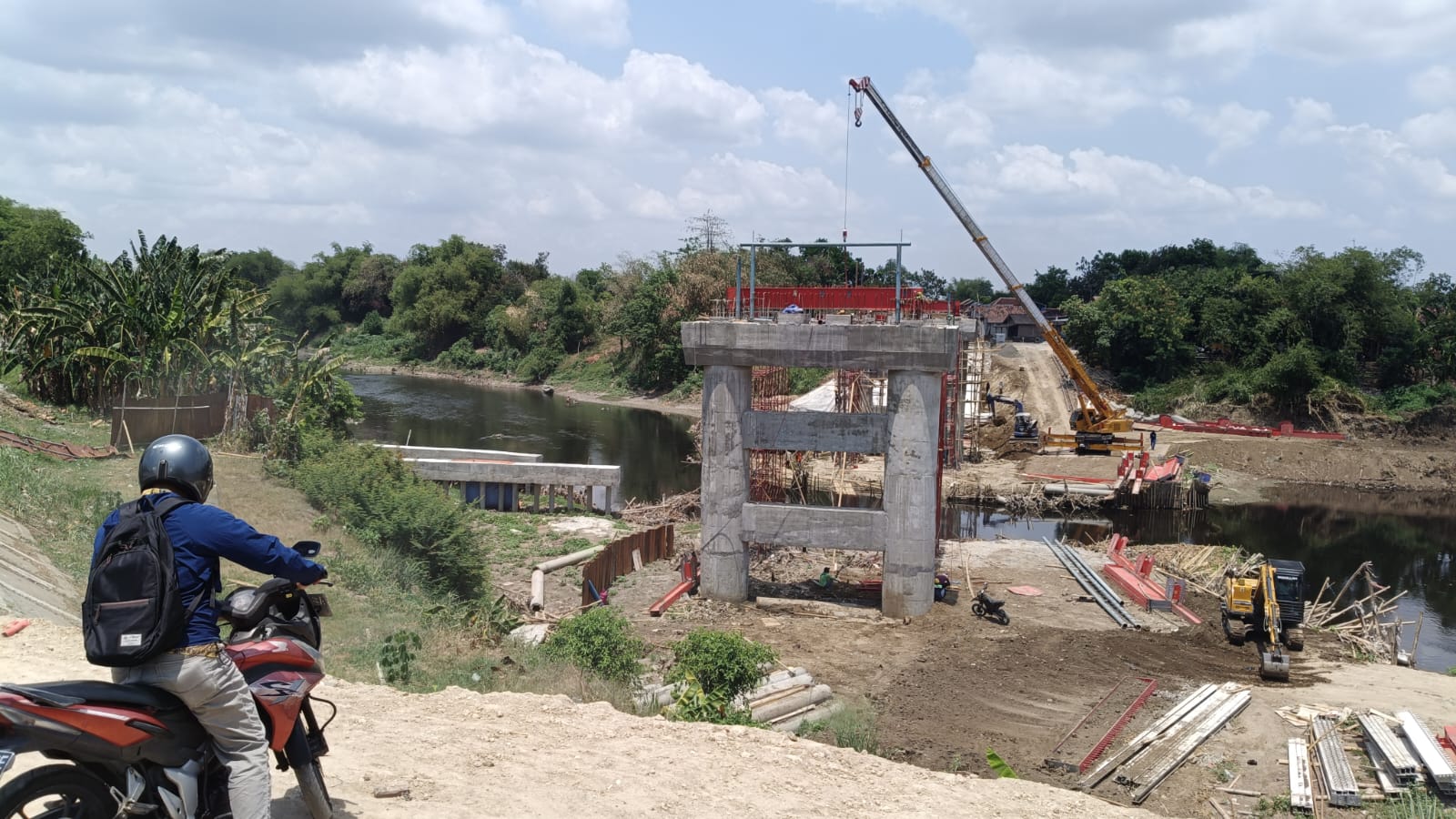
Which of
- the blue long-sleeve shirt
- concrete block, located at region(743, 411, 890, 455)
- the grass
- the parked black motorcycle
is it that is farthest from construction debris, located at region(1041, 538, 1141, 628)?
the blue long-sleeve shirt

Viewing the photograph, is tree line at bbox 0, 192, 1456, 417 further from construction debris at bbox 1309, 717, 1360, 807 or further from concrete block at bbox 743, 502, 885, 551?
construction debris at bbox 1309, 717, 1360, 807

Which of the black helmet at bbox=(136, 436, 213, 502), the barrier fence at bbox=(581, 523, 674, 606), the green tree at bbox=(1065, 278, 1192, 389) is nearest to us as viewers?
the black helmet at bbox=(136, 436, 213, 502)

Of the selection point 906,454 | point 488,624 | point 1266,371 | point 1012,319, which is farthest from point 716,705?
point 1012,319

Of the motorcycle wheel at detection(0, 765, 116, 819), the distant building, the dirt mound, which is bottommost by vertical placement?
the dirt mound

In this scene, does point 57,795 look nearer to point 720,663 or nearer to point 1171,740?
point 720,663

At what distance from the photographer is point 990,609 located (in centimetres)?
2231

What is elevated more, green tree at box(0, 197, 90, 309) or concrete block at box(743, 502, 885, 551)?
green tree at box(0, 197, 90, 309)

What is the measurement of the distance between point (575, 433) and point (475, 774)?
2017 inches

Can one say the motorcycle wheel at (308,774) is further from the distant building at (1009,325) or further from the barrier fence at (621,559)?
the distant building at (1009,325)

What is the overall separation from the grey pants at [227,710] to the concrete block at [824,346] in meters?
17.5

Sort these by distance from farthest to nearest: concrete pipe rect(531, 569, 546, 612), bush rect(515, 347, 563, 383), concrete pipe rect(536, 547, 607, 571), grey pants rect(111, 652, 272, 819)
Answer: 1. bush rect(515, 347, 563, 383)
2. concrete pipe rect(536, 547, 607, 571)
3. concrete pipe rect(531, 569, 546, 612)
4. grey pants rect(111, 652, 272, 819)

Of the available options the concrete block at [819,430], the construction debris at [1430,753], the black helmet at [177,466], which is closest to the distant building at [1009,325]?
the concrete block at [819,430]

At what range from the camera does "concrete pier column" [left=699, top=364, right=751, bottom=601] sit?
23.0m

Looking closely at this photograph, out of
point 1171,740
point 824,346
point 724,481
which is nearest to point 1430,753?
point 1171,740
